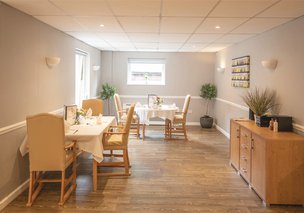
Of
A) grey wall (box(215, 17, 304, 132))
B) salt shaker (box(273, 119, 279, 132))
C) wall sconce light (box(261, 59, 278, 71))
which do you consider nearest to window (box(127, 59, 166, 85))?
grey wall (box(215, 17, 304, 132))

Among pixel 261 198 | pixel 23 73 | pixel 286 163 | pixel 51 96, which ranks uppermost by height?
pixel 23 73

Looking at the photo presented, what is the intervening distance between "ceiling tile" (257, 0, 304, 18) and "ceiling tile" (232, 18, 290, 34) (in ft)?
0.79

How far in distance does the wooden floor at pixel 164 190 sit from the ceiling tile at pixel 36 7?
2.29 meters

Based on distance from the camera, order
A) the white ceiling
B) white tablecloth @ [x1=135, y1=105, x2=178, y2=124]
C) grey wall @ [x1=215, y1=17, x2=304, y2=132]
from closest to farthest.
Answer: the white ceiling < grey wall @ [x1=215, y1=17, x2=304, y2=132] < white tablecloth @ [x1=135, y1=105, x2=178, y2=124]

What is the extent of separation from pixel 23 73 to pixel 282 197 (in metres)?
3.54

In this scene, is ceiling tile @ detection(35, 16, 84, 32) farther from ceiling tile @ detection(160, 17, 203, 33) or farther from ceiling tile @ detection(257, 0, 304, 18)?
ceiling tile @ detection(257, 0, 304, 18)

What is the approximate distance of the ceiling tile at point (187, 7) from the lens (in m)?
3.04

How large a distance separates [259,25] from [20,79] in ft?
11.4

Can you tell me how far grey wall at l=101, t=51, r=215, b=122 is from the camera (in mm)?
8719

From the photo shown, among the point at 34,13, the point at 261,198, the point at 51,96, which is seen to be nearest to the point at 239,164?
the point at 261,198

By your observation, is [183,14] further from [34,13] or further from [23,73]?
[23,73]

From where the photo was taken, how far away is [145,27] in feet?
15.0

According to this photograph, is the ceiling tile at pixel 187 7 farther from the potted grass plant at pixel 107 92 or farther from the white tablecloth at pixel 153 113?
the potted grass plant at pixel 107 92

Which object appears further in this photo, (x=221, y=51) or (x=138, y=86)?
(x=138, y=86)
